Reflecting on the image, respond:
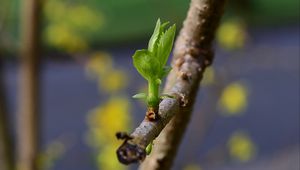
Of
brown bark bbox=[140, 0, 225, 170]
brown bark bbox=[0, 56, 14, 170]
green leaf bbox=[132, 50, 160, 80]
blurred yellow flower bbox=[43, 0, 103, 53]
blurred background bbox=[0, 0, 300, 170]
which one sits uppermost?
green leaf bbox=[132, 50, 160, 80]

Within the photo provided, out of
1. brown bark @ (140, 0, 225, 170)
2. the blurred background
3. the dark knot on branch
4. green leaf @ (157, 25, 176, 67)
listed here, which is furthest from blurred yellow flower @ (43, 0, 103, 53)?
the dark knot on branch

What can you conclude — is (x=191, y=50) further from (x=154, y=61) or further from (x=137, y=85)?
(x=137, y=85)

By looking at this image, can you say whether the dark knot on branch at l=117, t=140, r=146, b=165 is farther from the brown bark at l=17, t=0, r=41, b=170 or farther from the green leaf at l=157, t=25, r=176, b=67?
the brown bark at l=17, t=0, r=41, b=170

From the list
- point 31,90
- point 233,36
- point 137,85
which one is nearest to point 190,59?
point 31,90

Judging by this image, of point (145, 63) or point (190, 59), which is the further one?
point (190, 59)

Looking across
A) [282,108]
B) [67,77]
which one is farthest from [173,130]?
[67,77]

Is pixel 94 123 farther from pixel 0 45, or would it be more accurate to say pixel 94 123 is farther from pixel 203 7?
pixel 203 7

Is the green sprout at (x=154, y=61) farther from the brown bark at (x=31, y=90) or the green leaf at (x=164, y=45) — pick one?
the brown bark at (x=31, y=90)
